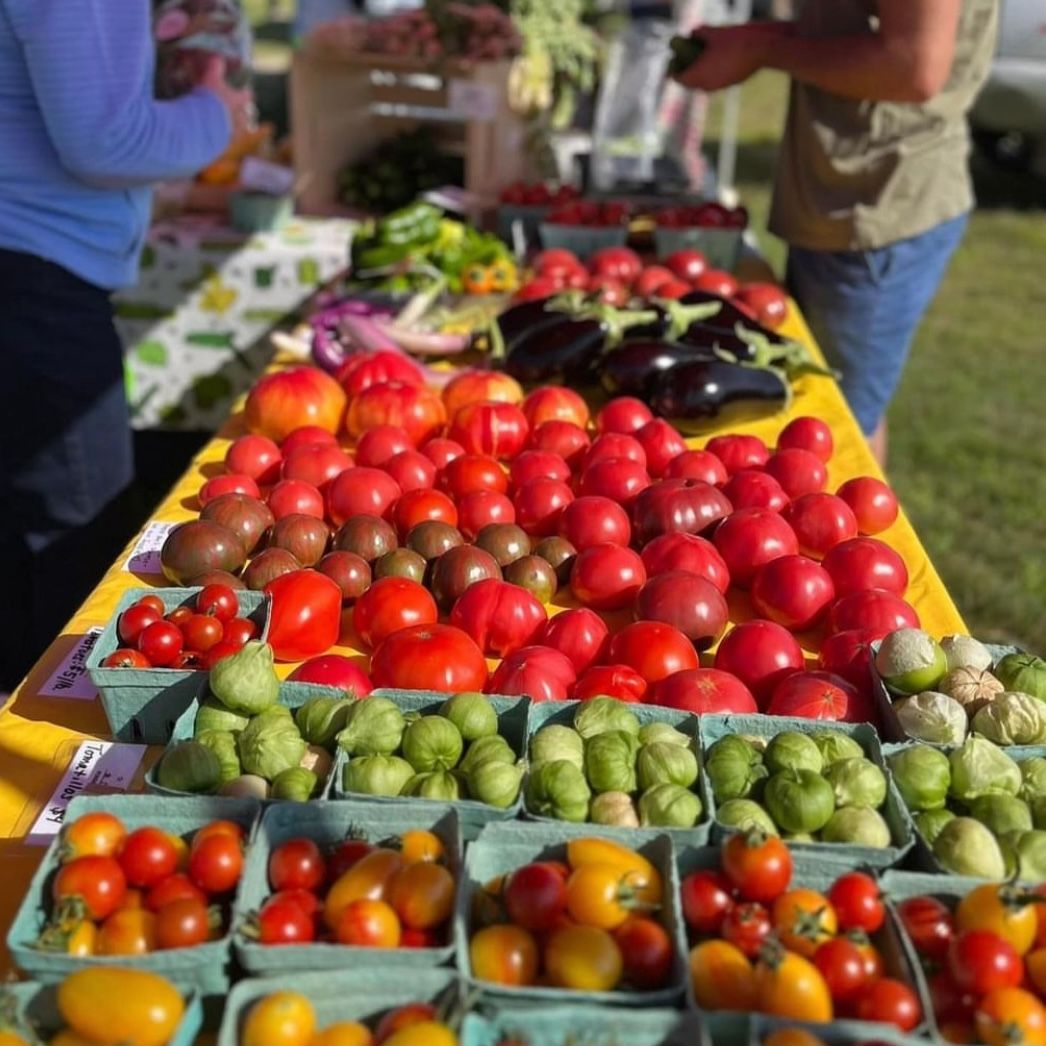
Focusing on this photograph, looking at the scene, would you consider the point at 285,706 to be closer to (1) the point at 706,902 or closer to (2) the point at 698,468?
(1) the point at 706,902

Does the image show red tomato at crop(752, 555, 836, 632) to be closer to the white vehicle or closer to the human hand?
the human hand

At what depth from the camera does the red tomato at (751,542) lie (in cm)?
215

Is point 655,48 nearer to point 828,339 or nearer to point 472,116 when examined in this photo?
point 472,116

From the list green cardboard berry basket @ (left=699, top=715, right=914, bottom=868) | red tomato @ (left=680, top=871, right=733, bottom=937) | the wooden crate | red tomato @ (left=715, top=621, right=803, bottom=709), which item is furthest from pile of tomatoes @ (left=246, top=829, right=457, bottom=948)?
the wooden crate

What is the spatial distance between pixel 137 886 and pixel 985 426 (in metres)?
5.18

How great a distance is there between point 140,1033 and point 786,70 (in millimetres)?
2933

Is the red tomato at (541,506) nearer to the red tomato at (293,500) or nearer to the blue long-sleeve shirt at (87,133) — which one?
the red tomato at (293,500)

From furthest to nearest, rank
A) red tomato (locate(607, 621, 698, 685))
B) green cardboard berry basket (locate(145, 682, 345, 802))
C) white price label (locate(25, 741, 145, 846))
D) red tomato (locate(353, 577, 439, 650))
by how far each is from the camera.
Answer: red tomato (locate(353, 577, 439, 650)) < red tomato (locate(607, 621, 698, 685)) < white price label (locate(25, 741, 145, 846)) < green cardboard berry basket (locate(145, 682, 345, 802))

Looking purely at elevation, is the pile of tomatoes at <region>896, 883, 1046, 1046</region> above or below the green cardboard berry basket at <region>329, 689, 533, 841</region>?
above

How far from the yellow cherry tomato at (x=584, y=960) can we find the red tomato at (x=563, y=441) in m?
1.47

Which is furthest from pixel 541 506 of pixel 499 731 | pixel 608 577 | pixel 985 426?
pixel 985 426

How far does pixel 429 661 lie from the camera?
1.77 metres

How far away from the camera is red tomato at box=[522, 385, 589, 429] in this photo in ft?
8.91

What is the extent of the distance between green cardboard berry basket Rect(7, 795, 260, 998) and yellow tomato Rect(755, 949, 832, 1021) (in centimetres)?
55
